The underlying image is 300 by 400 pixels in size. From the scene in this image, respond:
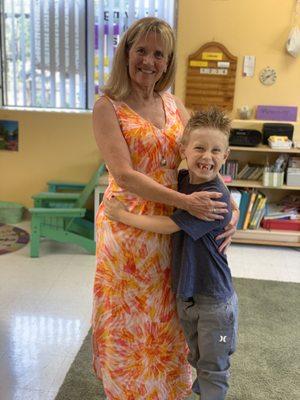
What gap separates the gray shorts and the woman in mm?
108

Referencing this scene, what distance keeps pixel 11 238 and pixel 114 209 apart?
2.55 meters

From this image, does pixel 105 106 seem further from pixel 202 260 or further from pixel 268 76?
pixel 268 76

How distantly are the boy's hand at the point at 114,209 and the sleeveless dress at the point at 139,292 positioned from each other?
0.07 feet

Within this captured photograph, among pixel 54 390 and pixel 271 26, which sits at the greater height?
pixel 271 26

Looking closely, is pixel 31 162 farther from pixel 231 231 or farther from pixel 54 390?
pixel 231 231

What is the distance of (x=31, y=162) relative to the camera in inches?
166

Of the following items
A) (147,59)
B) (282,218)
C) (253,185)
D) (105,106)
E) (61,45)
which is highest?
(61,45)

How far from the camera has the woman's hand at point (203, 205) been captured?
128 cm

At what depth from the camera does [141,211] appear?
1423mm

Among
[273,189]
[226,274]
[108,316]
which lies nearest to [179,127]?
[226,274]

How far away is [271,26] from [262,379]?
284 centimetres

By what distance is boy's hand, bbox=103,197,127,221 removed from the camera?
144 cm

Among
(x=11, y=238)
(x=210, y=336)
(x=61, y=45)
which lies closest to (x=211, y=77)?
(x=61, y=45)

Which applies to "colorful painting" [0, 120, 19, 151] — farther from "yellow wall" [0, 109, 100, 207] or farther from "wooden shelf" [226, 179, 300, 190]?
"wooden shelf" [226, 179, 300, 190]
